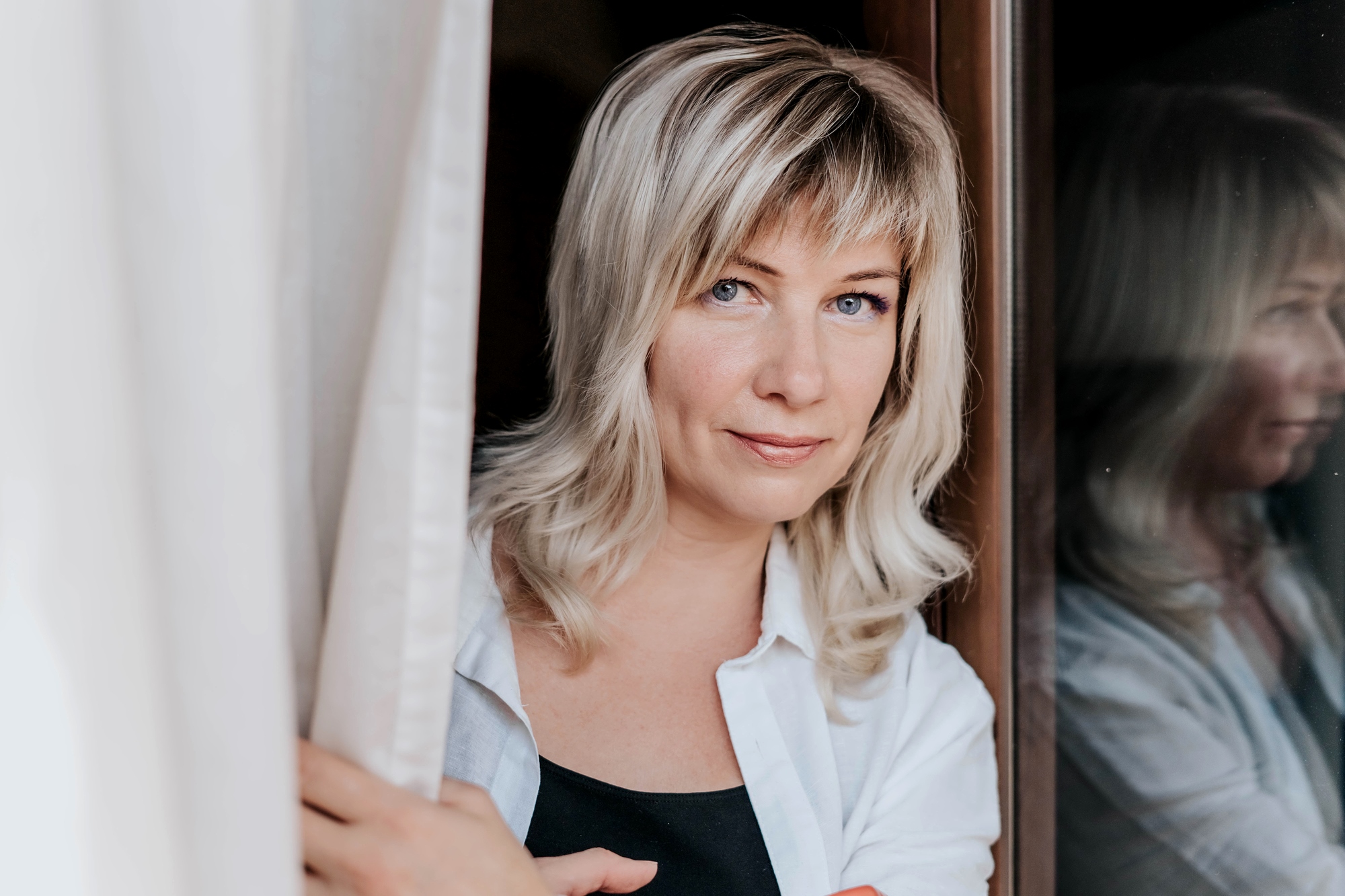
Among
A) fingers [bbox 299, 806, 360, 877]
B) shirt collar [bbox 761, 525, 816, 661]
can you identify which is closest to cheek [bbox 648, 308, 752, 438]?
shirt collar [bbox 761, 525, 816, 661]

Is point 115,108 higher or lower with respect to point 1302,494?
higher

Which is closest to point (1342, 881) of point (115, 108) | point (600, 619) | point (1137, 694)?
point (1137, 694)

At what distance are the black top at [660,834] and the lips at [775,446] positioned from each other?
38cm

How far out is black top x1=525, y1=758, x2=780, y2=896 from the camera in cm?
102

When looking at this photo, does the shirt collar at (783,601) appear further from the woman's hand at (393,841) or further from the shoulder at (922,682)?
the woman's hand at (393,841)

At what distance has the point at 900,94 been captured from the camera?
1115 mm

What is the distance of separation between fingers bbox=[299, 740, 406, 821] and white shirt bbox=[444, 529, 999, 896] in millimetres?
485

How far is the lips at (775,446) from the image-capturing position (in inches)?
40.8

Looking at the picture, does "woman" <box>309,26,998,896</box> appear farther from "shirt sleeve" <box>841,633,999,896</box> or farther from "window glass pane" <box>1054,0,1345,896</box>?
"window glass pane" <box>1054,0,1345,896</box>

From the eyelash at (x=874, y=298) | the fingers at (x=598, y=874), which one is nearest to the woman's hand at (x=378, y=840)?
the fingers at (x=598, y=874)

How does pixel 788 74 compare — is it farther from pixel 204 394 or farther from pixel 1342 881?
pixel 1342 881

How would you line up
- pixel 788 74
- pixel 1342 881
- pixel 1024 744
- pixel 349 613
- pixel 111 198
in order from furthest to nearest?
pixel 1024 744 < pixel 788 74 < pixel 1342 881 < pixel 349 613 < pixel 111 198

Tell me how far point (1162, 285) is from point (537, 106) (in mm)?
890

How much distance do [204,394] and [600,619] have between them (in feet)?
2.50
